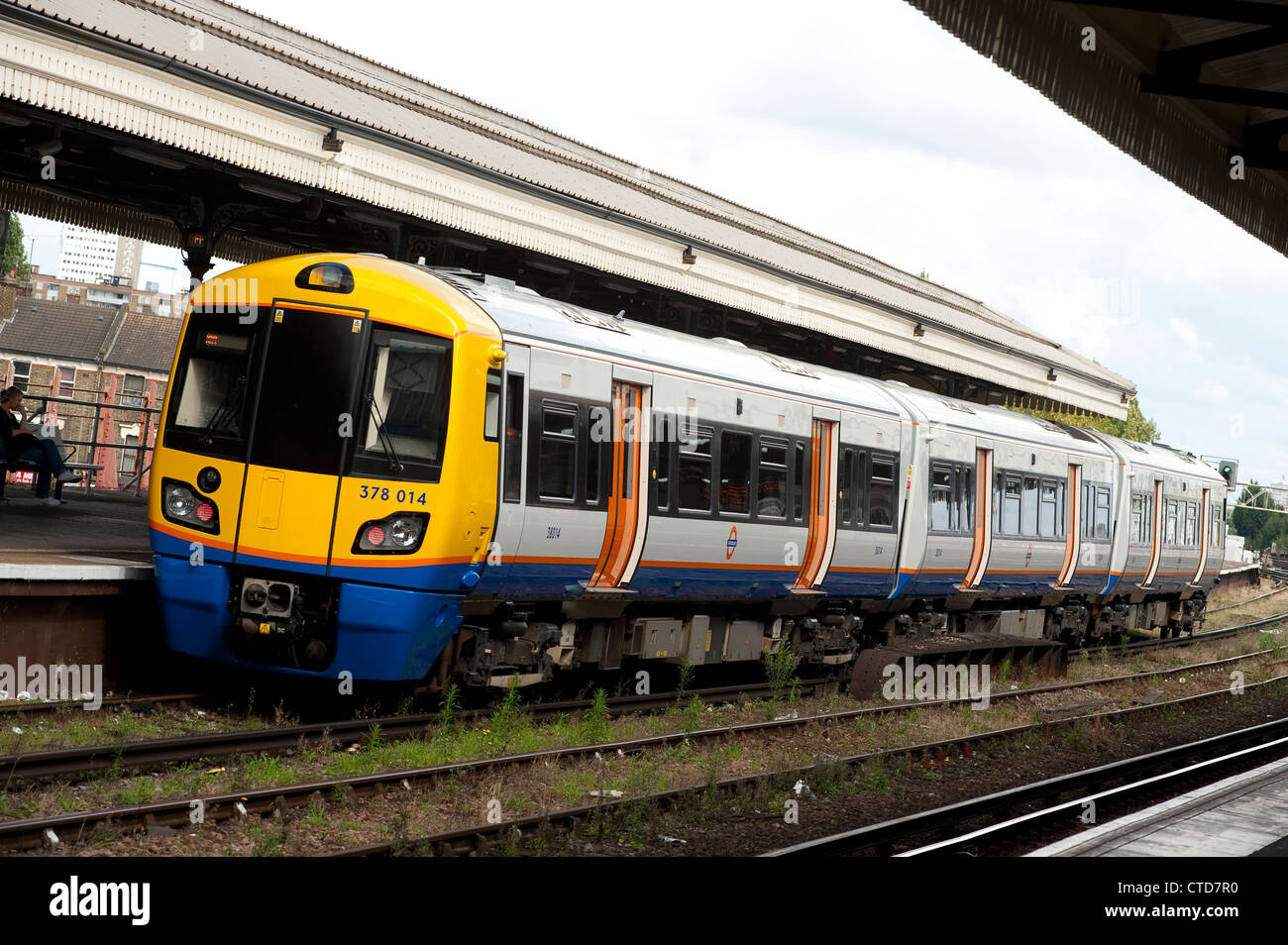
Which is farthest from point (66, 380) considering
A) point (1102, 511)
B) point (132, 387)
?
point (1102, 511)

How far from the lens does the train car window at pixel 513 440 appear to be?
1060cm

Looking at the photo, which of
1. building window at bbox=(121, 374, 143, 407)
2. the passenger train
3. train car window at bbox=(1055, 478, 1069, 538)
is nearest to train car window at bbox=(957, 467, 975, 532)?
the passenger train

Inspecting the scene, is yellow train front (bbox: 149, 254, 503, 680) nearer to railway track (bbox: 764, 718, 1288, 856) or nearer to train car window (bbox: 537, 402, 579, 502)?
train car window (bbox: 537, 402, 579, 502)

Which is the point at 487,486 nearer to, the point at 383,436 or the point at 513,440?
the point at 513,440

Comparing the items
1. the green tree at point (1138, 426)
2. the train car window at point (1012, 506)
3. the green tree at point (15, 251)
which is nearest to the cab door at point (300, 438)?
the train car window at point (1012, 506)

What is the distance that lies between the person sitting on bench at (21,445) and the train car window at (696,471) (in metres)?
7.96

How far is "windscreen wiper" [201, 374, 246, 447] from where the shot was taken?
1038cm

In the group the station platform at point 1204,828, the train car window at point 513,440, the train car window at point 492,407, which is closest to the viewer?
the station platform at point 1204,828

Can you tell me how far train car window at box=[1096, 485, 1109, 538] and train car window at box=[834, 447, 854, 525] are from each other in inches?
336

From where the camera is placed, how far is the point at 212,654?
1016cm

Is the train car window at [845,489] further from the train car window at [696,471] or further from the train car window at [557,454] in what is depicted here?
the train car window at [557,454]
